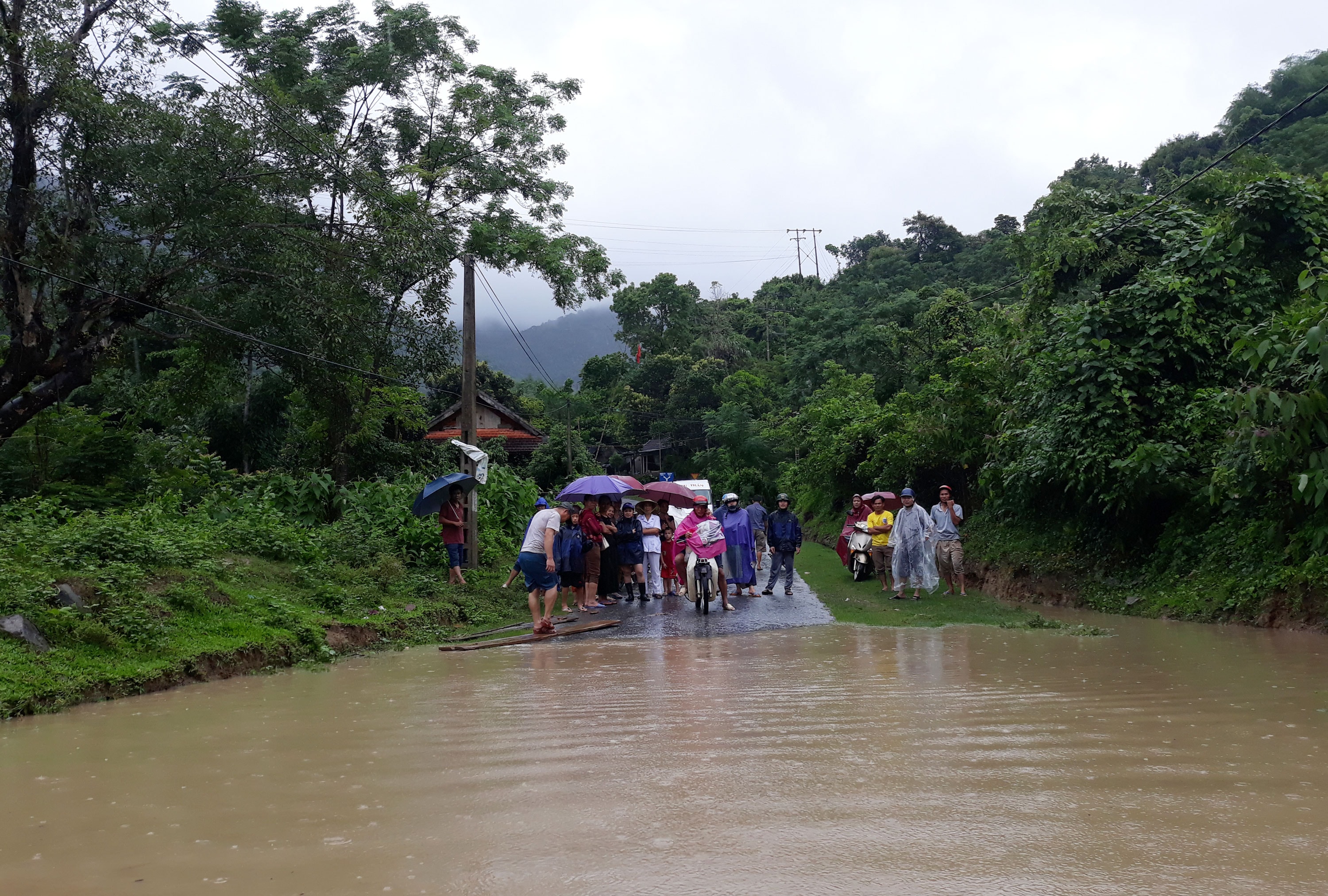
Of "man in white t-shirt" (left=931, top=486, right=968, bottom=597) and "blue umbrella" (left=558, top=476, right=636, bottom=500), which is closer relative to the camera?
"man in white t-shirt" (left=931, top=486, right=968, bottom=597)

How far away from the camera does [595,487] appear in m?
17.1

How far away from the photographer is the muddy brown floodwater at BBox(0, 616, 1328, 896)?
407cm

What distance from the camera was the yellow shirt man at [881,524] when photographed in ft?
56.9

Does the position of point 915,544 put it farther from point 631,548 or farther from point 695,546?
point 631,548

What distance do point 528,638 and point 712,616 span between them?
3.03m

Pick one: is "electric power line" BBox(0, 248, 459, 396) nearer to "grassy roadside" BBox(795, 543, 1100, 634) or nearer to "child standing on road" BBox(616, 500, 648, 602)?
"child standing on road" BBox(616, 500, 648, 602)

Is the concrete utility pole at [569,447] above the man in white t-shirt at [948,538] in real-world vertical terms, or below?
above

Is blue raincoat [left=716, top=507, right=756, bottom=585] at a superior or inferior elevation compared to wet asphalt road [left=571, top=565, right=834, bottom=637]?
superior

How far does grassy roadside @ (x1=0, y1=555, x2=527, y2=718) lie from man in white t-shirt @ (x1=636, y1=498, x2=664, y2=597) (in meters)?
2.57

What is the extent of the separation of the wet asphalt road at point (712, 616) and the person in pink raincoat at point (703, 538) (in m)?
0.43

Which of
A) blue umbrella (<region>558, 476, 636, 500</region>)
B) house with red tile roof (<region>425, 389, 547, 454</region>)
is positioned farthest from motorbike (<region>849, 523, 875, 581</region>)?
house with red tile roof (<region>425, 389, 547, 454</region>)

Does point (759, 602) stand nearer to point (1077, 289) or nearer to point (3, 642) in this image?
point (1077, 289)

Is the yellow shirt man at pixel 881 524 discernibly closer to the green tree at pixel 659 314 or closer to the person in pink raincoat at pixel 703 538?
the person in pink raincoat at pixel 703 538

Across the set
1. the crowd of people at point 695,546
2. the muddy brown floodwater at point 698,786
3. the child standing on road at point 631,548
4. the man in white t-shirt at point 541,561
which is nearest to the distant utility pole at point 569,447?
the crowd of people at point 695,546
